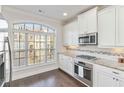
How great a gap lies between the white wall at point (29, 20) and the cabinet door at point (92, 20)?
2.22 m

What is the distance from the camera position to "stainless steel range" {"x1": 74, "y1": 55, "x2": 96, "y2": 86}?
3.02 metres

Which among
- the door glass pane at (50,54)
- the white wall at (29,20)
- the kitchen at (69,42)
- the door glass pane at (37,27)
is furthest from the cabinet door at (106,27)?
the door glass pane at (50,54)

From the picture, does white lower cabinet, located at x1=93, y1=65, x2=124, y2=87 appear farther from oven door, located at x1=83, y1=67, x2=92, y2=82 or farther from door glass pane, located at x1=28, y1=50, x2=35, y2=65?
door glass pane, located at x1=28, y1=50, x2=35, y2=65

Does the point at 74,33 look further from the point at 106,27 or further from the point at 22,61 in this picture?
the point at 22,61

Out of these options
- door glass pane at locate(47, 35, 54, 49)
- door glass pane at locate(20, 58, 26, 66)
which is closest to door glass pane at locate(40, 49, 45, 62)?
door glass pane at locate(47, 35, 54, 49)

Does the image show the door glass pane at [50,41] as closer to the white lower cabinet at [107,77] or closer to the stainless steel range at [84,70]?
the stainless steel range at [84,70]

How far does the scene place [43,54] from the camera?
17.3 feet

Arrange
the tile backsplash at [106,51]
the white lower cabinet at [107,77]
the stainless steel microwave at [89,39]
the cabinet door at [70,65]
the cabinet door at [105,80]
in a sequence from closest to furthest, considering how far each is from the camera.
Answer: the white lower cabinet at [107,77], the cabinet door at [105,80], the tile backsplash at [106,51], the stainless steel microwave at [89,39], the cabinet door at [70,65]

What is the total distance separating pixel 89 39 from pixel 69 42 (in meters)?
1.57

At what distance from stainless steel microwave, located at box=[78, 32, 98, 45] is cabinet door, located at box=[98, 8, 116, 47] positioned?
0.14m

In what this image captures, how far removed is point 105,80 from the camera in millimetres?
2467

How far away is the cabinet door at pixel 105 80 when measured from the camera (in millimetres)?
2281
